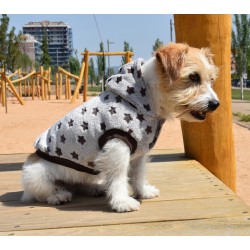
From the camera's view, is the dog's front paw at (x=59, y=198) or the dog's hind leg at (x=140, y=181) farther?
the dog's hind leg at (x=140, y=181)

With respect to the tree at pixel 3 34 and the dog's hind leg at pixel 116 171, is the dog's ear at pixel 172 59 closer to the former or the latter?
the dog's hind leg at pixel 116 171

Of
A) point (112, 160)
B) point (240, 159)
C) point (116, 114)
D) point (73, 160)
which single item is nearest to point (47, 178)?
point (73, 160)

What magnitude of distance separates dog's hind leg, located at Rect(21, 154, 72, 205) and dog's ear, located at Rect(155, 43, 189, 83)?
105cm

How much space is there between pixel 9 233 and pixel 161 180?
150 centimetres

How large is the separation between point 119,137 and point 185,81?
544 mm

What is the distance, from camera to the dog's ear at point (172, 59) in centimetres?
224

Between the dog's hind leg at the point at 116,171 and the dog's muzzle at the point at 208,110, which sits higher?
the dog's muzzle at the point at 208,110

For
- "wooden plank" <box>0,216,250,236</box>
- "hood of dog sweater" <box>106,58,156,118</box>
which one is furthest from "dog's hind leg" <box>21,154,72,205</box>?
"hood of dog sweater" <box>106,58,156,118</box>

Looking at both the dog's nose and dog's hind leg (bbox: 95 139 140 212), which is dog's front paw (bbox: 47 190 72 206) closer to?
dog's hind leg (bbox: 95 139 140 212)

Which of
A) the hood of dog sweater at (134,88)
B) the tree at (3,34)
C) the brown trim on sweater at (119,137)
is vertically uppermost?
the tree at (3,34)

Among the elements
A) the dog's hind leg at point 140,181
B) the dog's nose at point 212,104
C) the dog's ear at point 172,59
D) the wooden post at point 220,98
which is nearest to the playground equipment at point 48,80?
the wooden post at point 220,98

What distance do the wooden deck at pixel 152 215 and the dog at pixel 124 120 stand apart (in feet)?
0.44

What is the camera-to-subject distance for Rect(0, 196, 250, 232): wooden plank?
7.18 feet

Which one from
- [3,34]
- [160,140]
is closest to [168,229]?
[160,140]
